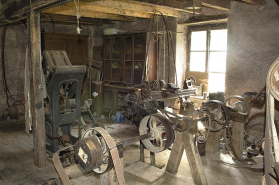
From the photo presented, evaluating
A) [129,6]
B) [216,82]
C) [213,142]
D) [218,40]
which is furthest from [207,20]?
[213,142]

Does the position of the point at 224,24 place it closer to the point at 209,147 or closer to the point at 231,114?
the point at 231,114

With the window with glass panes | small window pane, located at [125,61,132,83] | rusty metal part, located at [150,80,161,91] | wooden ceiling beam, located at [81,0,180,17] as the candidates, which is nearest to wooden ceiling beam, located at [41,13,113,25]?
small window pane, located at [125,61,132,83]

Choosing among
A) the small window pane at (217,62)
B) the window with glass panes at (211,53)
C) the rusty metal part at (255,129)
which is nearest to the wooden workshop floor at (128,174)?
the rusty metal part at (255,129)

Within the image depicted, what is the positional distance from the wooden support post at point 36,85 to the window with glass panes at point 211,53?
338 centimetres

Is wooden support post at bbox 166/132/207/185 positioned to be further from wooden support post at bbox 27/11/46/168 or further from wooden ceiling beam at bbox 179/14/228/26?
wooden ceiling beam at bbox 179/14/228/26

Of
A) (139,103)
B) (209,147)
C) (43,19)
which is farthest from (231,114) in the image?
(43,19)

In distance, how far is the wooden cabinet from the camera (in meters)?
5.84

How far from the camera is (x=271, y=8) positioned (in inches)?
156

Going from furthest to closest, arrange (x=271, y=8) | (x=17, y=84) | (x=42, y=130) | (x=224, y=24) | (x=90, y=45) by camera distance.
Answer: (x=90, y=45) < (x=17, y=84) < (x=224, y=24) < (x=271, y=8) < (x=42, y=130)

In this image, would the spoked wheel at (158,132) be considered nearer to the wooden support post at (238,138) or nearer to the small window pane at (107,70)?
the wooden support post at (238,138)

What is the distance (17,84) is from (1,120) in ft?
3.31

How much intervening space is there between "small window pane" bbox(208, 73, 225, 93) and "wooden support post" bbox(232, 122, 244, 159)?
1554 mm

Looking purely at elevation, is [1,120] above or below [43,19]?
below

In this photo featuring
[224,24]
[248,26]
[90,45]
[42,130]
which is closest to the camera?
[42,130]
